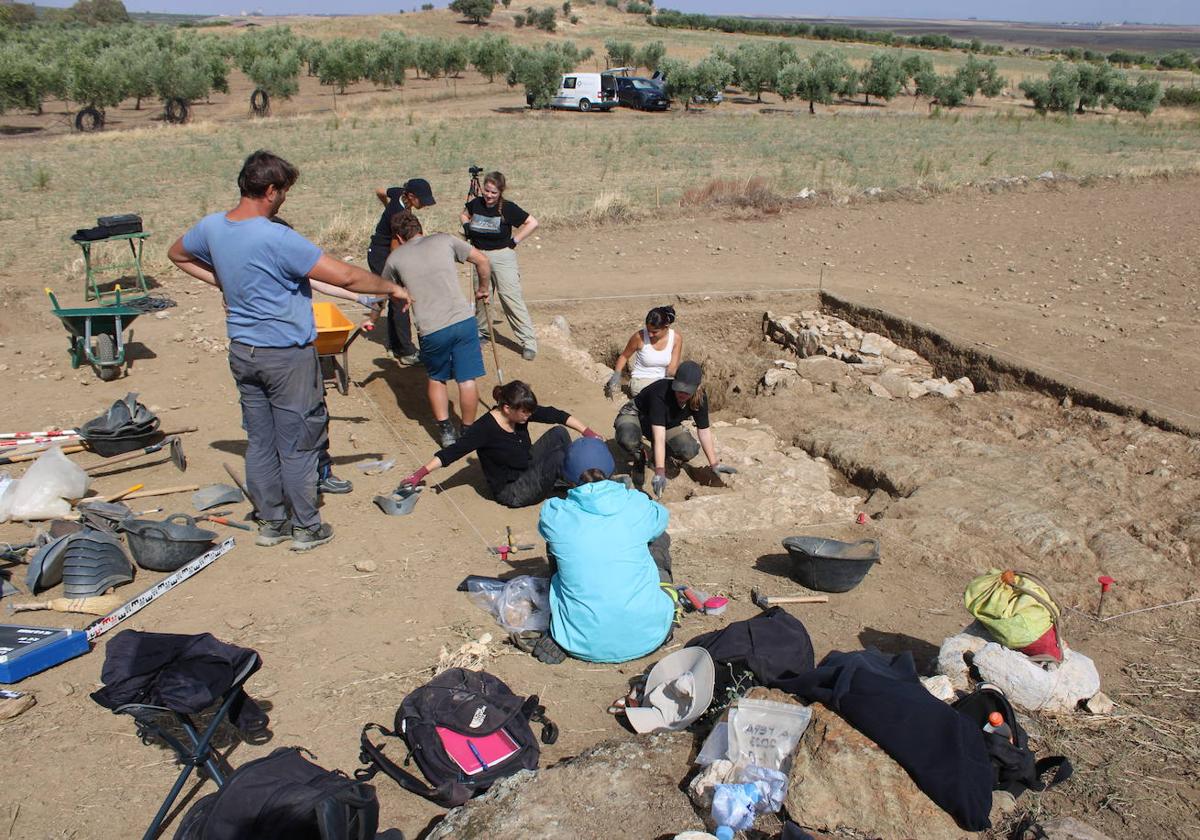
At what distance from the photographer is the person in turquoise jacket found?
4.39 m

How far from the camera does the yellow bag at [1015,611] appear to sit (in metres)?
4.15

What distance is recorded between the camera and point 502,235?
28.3 feet

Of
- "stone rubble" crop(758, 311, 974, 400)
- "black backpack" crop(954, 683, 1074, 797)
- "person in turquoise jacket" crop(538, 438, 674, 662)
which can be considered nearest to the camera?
"black backpack" crop(954, 683, 1074, 797)

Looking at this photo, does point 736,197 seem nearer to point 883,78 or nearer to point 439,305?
point 439,305

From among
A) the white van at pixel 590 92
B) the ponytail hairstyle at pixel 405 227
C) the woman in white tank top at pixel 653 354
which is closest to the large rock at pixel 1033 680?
the woman in white tank top at pixel 653 354

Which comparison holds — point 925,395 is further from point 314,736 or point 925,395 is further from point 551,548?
point 314,736

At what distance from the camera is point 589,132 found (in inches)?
1097

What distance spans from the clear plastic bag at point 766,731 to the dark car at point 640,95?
34.0 m

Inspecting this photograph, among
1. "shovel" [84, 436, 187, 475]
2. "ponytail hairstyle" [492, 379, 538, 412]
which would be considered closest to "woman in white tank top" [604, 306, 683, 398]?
"ponytail hairstyle" [492, 379, 538, 412]

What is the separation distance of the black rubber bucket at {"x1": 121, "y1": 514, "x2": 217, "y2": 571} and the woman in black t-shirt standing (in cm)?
380

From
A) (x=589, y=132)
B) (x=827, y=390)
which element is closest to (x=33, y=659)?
(x=827, y=390)

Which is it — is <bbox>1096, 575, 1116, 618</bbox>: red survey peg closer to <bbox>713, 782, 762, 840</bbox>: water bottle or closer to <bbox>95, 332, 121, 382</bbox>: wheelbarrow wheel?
<bbox>713, 782, 762, 840</bbox>: water bottle

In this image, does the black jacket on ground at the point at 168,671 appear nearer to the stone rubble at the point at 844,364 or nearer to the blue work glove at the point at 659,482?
the blue work glove at the point at 659,482

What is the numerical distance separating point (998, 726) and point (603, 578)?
1780 millimetres
